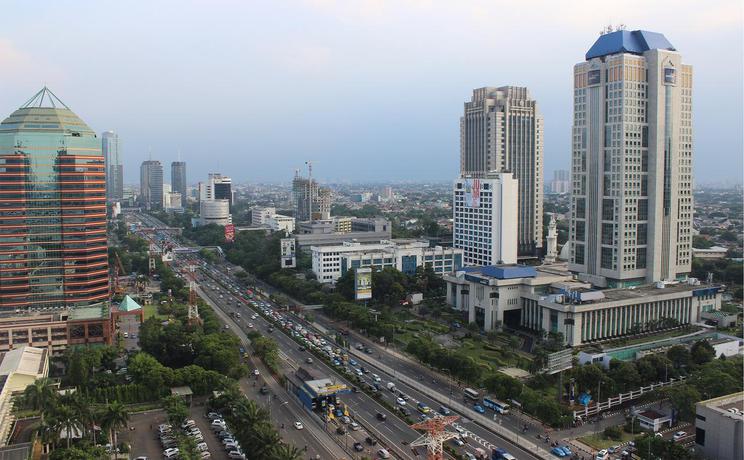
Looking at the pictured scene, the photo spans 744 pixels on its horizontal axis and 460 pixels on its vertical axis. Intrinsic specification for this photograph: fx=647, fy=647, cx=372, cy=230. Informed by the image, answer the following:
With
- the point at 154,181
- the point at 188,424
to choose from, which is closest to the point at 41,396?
the point at 188,424

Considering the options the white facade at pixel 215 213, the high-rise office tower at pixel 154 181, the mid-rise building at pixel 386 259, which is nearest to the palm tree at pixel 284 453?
the mid-rise building at pixel 386 259

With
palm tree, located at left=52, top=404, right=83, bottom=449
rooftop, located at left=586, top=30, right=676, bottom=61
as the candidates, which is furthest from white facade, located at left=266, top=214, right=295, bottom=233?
palm tree, located at left=52, top=404, right=83, bottom=449

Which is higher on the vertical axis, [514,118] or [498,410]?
[514,118]

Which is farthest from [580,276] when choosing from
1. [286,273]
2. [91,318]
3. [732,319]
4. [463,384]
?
[91,318]

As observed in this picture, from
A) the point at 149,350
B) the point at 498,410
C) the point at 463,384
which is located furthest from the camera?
the point at 149,350

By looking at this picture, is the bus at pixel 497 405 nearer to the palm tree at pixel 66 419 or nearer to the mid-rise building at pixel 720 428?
the mid-rise building at pixel 720 428

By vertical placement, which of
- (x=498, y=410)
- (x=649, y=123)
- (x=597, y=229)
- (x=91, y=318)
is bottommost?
(x=498, y=410)

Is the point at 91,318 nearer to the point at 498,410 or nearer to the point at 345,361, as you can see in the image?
the point at 345,361
